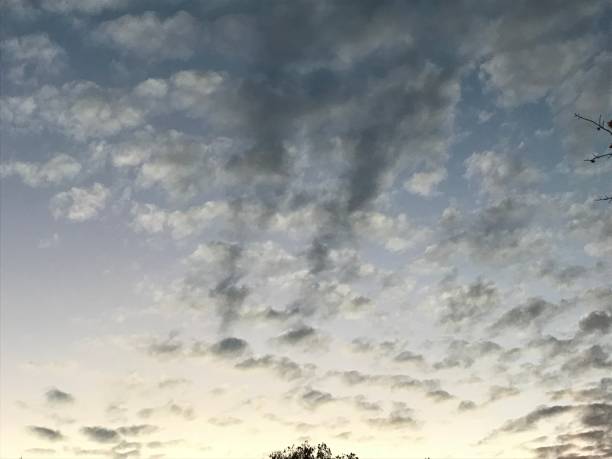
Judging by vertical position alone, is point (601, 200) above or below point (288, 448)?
below

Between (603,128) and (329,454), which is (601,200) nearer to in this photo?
(603,128)

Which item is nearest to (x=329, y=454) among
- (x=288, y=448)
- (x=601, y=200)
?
(x=288, y=448)

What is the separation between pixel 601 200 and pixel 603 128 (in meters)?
2.29

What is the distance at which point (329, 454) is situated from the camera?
95.1 meters

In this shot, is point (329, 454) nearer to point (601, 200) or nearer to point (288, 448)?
point (288, 448)

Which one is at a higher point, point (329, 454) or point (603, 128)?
point (329, 454)

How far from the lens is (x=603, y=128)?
10.5m

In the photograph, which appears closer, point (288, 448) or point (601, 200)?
point (601, 200)

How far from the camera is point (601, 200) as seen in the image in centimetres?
1215

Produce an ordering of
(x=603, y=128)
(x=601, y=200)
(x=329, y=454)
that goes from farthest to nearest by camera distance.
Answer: (x=329, y=454)
(x=601, y=200)
(x=603, y=128)

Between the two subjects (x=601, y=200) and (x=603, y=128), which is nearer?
(x=603, y=128)

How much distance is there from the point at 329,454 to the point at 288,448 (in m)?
7.57

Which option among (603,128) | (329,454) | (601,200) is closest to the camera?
(603,128)

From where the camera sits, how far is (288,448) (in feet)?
317
